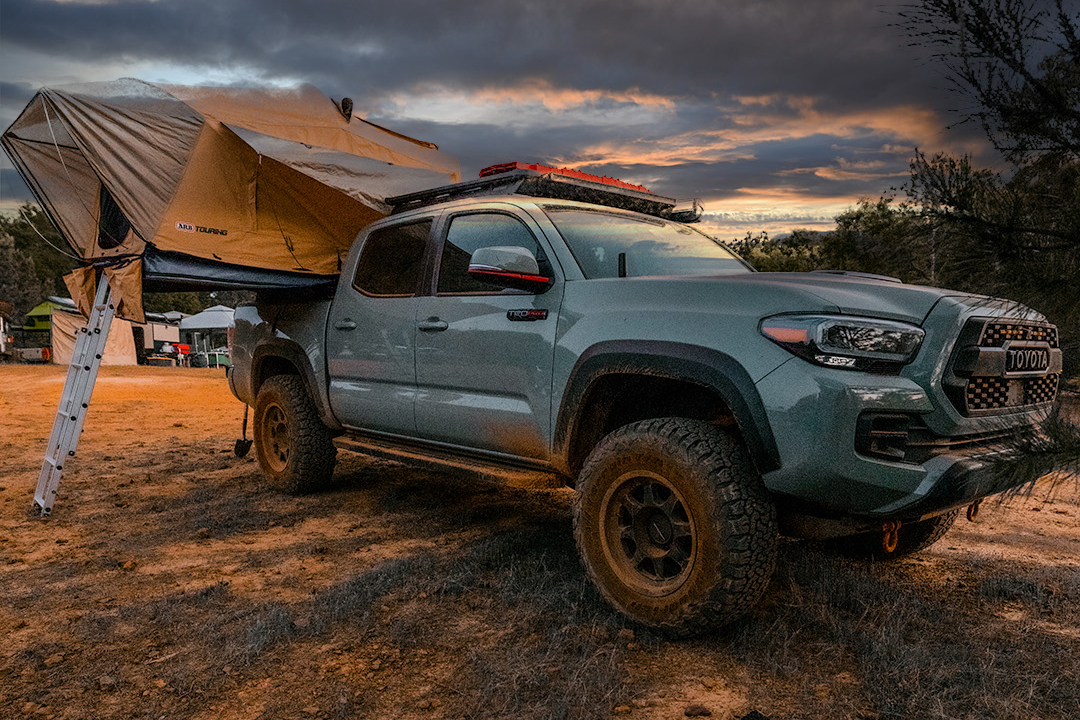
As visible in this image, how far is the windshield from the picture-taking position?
4.04 metres

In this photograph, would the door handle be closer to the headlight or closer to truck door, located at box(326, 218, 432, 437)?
truck door, located at box(326, 218, 432, 437)

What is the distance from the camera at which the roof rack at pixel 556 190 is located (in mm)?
4656

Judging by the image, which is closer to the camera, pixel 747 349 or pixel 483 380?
pixel 747 349

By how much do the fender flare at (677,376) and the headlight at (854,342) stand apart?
0.25m

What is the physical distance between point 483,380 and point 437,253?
0.97 meters

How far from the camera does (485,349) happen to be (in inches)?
162

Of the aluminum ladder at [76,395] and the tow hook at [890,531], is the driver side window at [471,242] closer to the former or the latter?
the tow hook at [890,531]

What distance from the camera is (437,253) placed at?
4.65 m

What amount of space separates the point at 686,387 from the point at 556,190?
1.76m

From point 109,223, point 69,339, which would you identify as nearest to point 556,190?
point 109,223

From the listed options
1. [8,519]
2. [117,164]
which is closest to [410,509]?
[8,519]

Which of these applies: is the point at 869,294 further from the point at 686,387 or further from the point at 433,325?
the point at 433,325

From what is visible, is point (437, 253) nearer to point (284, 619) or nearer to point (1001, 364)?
point (284, 619)

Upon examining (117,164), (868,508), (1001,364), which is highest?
(117,164)
